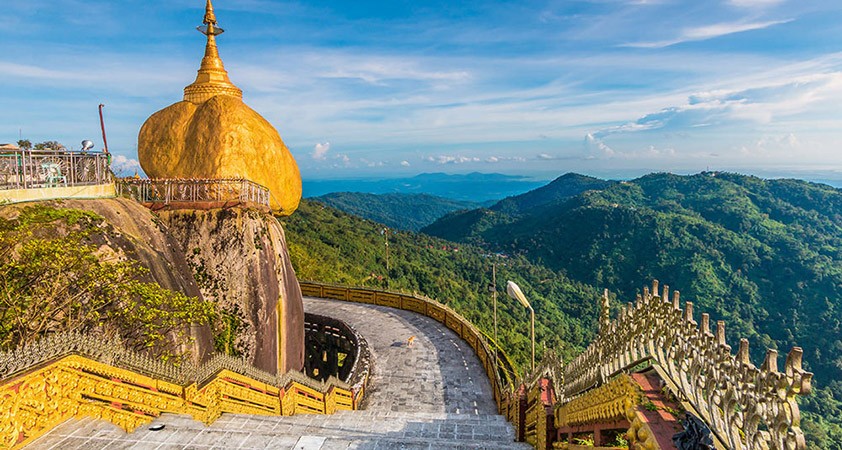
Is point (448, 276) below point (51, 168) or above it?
below

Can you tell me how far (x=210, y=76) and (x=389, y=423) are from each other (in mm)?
15130

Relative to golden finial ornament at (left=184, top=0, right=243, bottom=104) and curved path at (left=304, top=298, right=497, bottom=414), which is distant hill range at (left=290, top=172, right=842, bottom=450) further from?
golden finial ornament at (left=184, top=0, right=243, bottom=104)

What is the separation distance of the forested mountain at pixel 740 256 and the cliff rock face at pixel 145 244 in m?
56.8

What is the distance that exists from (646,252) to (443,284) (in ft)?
198

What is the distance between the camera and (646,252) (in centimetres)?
9312

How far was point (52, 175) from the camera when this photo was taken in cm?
1261

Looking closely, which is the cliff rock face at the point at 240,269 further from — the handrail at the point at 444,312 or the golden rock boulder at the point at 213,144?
the handrail at the point at 444,312

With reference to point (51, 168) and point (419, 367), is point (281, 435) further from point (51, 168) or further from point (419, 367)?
point (51, 168)

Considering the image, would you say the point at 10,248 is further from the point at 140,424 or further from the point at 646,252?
the point at 646,252

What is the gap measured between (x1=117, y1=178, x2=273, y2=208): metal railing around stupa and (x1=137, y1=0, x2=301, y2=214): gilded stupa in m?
0.44

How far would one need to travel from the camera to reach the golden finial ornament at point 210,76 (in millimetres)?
16969

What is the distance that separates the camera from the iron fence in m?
11.4

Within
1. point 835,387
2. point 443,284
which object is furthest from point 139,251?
point 835,387

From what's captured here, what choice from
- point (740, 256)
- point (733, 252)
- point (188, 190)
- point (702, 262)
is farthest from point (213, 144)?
point (733, 252)
